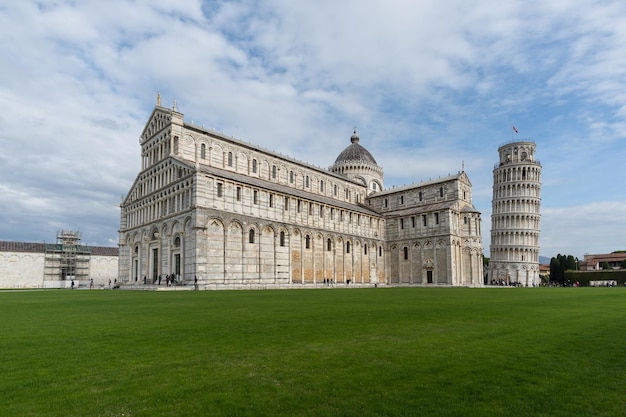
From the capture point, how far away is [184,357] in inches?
334

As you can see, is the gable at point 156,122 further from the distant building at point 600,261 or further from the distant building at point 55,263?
the distant building at point 600,261

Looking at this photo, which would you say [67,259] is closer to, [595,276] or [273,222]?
[273,222]

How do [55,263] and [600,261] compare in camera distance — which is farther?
[600,261]

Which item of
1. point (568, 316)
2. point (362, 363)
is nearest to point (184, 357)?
point (362, 363)

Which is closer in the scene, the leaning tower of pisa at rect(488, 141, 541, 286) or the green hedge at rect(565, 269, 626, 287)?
the green hedge at rect(565, 269, 626, 287)

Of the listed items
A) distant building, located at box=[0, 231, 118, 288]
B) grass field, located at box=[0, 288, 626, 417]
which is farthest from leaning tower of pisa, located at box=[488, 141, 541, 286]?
grass field, located at box=[0, 288, 626, 417]

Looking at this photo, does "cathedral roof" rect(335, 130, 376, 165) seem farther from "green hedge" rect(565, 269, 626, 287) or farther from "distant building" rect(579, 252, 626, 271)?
"distant building" rect(579, 252, 626, 271)

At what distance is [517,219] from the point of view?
303ft

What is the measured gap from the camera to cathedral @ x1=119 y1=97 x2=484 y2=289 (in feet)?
149

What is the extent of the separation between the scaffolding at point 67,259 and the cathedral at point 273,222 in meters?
19.4

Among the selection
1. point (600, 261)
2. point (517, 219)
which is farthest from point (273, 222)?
point (600, 261)

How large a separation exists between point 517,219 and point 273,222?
208 feet

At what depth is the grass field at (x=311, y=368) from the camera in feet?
19.4

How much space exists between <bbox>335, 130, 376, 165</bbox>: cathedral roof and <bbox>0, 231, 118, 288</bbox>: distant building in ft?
152
